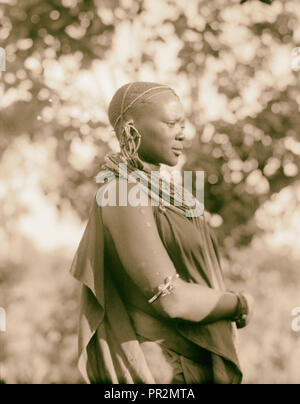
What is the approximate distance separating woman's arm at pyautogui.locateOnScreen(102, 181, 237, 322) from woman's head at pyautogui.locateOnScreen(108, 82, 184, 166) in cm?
35

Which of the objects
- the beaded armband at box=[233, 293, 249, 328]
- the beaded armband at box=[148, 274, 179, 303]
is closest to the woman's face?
the beaded armband at box=[148, 274, 179, 303]

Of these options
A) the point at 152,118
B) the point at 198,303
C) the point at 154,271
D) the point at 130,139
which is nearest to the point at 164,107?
the point at 152,118

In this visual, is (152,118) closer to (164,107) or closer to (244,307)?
(164,107)

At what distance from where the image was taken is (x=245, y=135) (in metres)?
6.65

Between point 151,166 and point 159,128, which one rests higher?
point 159,128

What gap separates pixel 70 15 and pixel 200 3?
4.10 ft

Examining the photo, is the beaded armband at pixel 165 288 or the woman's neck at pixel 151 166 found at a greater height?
the woman's neck at pixel 151 166

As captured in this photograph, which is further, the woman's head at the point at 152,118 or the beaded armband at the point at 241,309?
the woman's head at the point at 152,118

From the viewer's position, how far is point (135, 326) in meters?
3.36

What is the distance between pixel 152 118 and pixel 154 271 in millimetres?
774

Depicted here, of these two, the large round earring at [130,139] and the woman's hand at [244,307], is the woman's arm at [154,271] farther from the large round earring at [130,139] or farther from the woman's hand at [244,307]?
the large round earring at [130,139]

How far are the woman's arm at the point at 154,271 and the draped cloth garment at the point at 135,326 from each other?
88mm

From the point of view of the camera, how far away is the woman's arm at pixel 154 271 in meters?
3.17

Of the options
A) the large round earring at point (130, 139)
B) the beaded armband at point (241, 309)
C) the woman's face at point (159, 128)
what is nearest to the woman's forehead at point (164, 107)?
the woman's face at point (159, 128)
